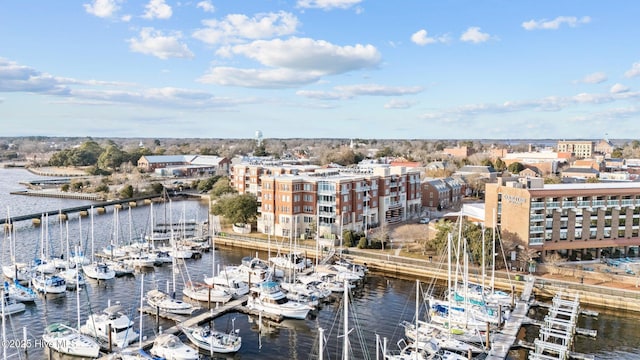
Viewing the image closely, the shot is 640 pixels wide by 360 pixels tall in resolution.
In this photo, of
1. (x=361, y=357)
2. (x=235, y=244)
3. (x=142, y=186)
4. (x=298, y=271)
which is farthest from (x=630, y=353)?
(x=142, y=186)

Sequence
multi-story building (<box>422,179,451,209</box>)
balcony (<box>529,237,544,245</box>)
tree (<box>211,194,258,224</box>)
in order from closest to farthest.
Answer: balcony (<box>529,237,544,245</box>), tree (<box>211,194,258,224</box>), multi-story building (<box>422,179,451,209</box>)

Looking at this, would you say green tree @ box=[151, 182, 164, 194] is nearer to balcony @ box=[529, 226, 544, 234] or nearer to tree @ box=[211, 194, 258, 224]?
tree @ box=[211, 194, 258, 224]

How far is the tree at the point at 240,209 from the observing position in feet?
213

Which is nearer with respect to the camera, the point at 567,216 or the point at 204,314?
the point at 204,314

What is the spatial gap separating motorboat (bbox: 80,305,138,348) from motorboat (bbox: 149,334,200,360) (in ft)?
7.57

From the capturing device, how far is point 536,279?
142ft

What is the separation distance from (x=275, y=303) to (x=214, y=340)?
300 inches

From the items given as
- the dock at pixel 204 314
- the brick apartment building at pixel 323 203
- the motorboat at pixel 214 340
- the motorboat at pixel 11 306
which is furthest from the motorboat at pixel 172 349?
the brick apartment building at pixel 323 203

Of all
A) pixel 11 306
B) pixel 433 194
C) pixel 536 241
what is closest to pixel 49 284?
pixel 11 306

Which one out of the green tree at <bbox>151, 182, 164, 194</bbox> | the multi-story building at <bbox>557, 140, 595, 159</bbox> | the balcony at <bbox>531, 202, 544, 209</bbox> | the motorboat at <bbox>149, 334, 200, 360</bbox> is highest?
the multi-story building at <bbox>557, 140, 595, 159</bbox>

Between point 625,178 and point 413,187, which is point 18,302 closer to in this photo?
point 413,187

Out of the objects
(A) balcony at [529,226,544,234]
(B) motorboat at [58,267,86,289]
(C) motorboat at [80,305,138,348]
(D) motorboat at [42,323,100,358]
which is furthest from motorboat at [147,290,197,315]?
(A) balcony at [529,226,544,234]

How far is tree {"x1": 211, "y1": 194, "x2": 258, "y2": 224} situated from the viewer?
213 ft

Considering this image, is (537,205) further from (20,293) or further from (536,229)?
(20,293)
